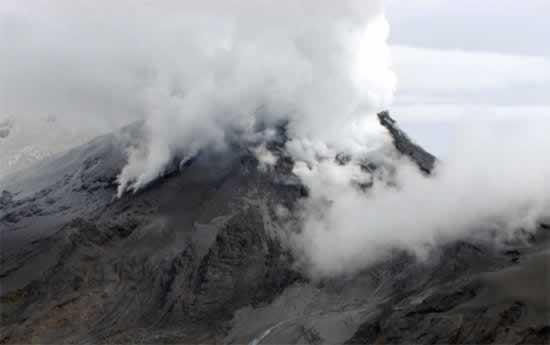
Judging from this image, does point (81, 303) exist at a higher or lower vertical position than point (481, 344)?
higher

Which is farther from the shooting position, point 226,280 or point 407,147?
point 407,147

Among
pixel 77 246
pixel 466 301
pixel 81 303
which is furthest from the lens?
pixel 77 246

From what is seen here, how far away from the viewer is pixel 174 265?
3278 inches

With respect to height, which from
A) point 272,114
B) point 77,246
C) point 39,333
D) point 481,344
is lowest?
point 481,344

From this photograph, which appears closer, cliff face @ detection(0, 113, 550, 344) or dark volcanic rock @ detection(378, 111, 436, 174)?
cliff face @ detection(0, 113, 550, 344)

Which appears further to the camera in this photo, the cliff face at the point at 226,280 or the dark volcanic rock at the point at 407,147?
the dark volcanic rock at the point at 407,147

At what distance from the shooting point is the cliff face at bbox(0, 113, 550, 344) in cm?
6581

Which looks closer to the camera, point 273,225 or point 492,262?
point 492,262

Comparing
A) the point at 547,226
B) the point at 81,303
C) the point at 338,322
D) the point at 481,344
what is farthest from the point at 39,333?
the point at 547,226

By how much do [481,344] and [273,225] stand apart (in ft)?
107

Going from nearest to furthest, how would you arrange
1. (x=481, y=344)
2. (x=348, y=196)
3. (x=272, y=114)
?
(x=481, y=344), (x=348, y=196), (x=272, y=114)

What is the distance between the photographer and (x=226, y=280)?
82000mm

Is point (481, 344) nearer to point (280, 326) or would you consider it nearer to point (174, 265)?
point (280, 326)

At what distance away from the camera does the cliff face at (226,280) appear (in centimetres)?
6581
